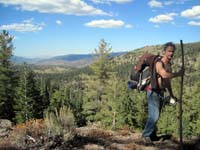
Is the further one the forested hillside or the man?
the forested hillside

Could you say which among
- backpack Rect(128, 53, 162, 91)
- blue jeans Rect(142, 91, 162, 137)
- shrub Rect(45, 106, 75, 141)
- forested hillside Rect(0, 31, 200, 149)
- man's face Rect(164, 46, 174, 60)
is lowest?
forested hillside Rect(0, 31, 200, 149)

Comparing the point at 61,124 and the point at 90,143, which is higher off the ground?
the point at 61,124

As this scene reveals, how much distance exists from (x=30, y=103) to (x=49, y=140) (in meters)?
36.3

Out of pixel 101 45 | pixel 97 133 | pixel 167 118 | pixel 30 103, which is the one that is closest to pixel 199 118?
pixel 167 118

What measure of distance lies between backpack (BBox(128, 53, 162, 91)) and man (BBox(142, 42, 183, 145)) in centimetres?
11

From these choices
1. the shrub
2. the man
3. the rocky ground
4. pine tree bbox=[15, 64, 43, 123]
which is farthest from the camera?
pine tree bbox=[15, 64, 43, 123]

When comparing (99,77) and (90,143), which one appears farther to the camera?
(99,77)

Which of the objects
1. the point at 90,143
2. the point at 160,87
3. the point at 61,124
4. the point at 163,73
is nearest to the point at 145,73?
the point at 160,87

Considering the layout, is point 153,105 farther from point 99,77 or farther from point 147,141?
point 99,77

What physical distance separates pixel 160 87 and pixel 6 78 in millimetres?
36763

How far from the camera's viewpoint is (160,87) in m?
6.97

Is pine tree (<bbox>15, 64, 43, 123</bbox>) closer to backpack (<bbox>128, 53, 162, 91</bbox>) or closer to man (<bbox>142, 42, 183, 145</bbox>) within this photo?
man (<bbox>142, 42, 183, 145</bbox>)

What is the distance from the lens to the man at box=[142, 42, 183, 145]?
6.57 meters

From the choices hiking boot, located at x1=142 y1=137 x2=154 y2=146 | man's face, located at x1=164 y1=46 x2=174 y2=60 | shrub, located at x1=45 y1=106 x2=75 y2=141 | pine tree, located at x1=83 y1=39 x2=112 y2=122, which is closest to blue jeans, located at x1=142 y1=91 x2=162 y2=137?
hiking boot, located at x1=142 y1=137 x2=154 y2=146
